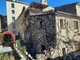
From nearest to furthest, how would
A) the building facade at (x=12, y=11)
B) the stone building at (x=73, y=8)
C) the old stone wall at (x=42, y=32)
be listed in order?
the old stone wall at (x=42, y=32) < the stone building at (x=73, y=8) < the building facade at (x=12, y=11)

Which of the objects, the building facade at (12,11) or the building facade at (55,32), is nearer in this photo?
the building facade at (55,32)

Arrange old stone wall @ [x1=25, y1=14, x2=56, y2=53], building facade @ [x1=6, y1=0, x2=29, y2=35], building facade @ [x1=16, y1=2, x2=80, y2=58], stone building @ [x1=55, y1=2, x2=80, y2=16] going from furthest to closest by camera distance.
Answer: building facade @ [x1=6, y1=0, x2=29, y2=35]
stone building @ [x1=55, y1=2, x2=80, y2=16]
old stone wall @ [x1=25, y1=14, x2=56, y2=53]
building facade @ [x1=16, y1=2, x2=80, y2=58]

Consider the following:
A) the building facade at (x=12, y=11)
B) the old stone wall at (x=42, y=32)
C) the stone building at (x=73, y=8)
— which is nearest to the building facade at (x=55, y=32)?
the old stone wall at (x=42, y=32)

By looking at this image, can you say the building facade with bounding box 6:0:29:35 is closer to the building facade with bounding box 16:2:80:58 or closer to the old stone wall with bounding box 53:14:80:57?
the building facade with bounding box 16:2:80:58

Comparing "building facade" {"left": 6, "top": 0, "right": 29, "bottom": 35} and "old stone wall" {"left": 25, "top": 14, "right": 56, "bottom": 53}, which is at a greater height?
"building facade" {"left": 6, "top": 0, "right": 29, "bottom": 35}

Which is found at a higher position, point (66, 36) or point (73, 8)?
point (73, 8)

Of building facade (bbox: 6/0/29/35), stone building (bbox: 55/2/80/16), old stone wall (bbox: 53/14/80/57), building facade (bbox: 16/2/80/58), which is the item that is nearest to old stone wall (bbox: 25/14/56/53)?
building facade (bbox: 16/2/80/58)

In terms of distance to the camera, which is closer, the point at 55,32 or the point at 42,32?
the point at 55,32

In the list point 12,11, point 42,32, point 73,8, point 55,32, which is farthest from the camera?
point 12,11

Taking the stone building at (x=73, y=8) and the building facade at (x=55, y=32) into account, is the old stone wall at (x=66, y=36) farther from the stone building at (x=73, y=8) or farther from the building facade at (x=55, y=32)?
the stone building at (x=73, y=8)

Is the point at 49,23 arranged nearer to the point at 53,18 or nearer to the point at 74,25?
the point at 53,18

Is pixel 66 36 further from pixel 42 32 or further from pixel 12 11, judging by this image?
pixel 12 11

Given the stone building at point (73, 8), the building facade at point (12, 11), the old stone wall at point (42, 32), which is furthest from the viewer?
the building facade at point (12, 11)

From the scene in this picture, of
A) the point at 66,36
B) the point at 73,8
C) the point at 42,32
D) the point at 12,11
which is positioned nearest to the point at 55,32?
the point at 66,36
